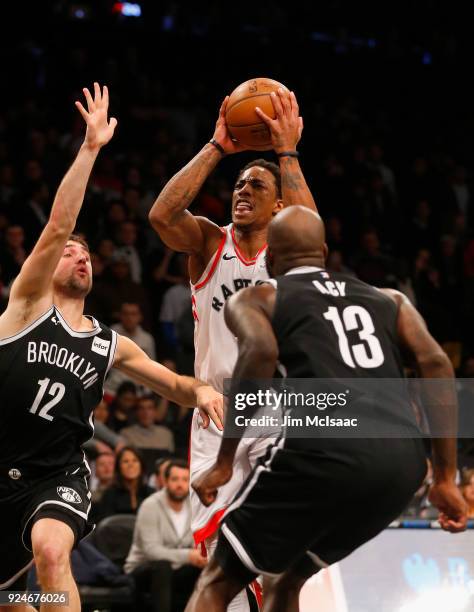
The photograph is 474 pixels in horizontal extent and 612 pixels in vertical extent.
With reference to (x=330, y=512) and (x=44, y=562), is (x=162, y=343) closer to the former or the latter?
(x=44, y=562)

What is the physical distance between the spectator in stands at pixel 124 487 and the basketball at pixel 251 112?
4015 mm

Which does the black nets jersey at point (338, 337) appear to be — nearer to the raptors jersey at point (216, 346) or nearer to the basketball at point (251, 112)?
the raptors jersey at point (216, 346)

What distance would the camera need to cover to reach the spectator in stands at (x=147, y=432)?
966cm

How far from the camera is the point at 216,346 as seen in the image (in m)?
5.34

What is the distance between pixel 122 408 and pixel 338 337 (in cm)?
634

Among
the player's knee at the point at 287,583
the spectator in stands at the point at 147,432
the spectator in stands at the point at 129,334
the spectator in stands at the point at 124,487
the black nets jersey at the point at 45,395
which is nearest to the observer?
the player's knee at the point at 287,583

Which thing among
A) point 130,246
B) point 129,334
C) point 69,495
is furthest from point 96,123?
point 130,246

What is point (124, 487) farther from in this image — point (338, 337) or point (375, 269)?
point (338, 337)

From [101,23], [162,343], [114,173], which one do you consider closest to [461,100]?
[101,23]

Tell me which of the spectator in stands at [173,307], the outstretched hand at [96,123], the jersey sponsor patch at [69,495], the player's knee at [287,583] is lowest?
the player's knee at [287,583]

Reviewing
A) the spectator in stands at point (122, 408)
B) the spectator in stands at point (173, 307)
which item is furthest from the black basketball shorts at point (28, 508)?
the spectator in stands at point (173, 307)

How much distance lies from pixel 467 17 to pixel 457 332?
8.60 meters

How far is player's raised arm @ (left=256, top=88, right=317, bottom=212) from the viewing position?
5.07 metres

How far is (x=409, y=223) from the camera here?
1360cm
